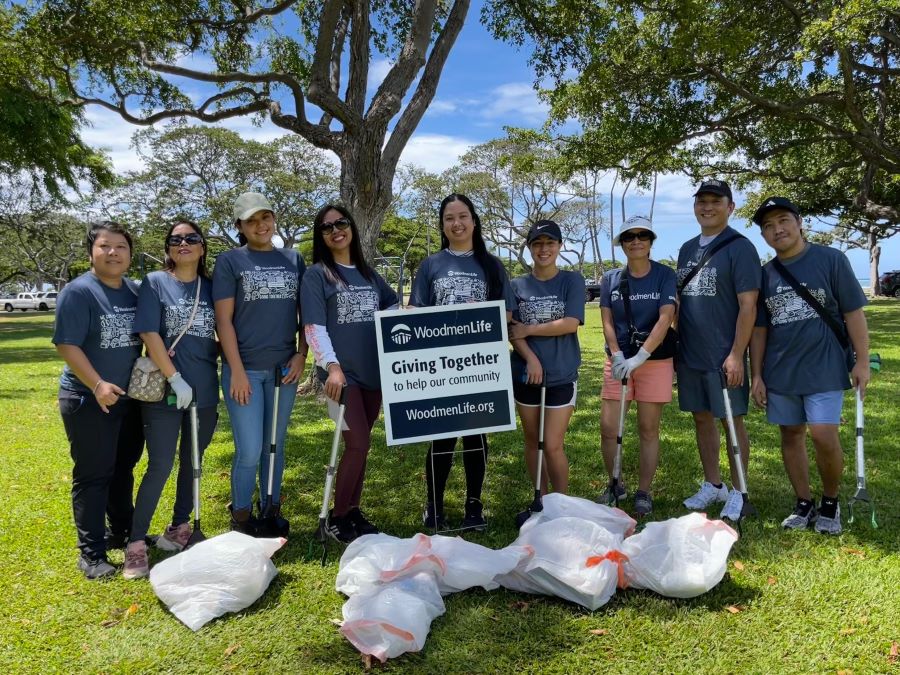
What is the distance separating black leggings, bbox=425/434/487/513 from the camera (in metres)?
4.26

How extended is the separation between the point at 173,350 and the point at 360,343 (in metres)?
1.13

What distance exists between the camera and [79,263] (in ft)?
179

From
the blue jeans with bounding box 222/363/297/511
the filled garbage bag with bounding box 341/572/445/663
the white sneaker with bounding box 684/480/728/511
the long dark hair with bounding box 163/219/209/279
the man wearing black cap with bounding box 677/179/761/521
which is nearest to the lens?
the filled garbage bag with bounding box 341/572/445/663

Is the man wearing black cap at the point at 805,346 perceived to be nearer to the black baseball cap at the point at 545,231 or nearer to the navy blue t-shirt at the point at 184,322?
the black baseball cap at the point at 545,231

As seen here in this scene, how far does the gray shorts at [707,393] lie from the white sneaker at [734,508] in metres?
0.54

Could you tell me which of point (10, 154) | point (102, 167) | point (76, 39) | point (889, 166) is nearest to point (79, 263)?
point (102, 167)

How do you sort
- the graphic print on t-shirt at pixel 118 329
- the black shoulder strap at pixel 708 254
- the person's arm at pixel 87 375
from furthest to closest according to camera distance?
the black shoulder strap at pixel 708 254, the graphic print on t-shirt at pixel 118 329, the person's arm at pixel 87 375

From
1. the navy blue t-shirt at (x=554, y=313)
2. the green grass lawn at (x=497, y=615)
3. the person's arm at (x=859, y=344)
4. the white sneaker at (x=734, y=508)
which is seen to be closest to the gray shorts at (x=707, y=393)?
Result: the white sneaker at (x=734, y=508)

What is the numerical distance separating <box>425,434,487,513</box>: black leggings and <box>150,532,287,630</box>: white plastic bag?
51.8 inches

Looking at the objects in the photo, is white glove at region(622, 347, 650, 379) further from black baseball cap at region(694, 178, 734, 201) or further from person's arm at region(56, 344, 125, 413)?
person's arm at region(56, 344, 125, 413)

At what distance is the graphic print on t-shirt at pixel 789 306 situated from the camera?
13.0 feet

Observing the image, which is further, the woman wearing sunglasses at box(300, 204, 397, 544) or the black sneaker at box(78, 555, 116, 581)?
the woman wearing sunglasses at box(300, 204, 397, 544)

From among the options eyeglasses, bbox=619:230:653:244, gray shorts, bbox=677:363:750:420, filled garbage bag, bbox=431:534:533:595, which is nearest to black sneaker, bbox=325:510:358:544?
filled garbage bag, bbox=431:534:533:595

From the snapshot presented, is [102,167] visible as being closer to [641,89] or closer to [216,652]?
[641,89]
